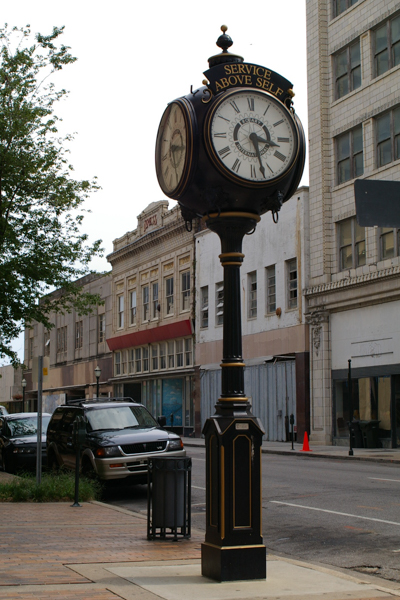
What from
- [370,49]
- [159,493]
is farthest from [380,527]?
[370,49]

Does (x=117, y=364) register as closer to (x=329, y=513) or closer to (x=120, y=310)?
(x=120, y=310)

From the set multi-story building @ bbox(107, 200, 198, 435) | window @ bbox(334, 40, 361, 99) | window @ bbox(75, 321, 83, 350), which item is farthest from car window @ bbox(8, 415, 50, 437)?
window @ bbox(75, 321, 83, 350)

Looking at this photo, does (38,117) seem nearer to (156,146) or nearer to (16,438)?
(16,438)

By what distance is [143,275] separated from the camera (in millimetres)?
50156

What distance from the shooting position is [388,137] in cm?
2902

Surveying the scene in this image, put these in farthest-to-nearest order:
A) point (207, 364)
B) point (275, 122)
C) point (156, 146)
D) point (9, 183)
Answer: point (207, 364), point (9, 183), point (156, 146), point (275, 122)

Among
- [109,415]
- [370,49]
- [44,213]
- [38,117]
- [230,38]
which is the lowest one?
[109,415]

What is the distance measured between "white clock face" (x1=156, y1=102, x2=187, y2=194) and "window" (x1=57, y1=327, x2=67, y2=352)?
185 ft

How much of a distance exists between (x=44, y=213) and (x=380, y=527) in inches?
538

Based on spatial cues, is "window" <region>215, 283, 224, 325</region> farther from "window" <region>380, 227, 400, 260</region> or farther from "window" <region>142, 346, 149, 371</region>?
"window" <region>380, 227, 400, 260</region>

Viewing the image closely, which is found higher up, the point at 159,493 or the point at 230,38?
the point at 230,38

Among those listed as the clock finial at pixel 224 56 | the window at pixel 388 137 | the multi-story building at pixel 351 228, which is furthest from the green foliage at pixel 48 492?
the window at pixel 388 137

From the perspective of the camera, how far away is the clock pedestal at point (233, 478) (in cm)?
671

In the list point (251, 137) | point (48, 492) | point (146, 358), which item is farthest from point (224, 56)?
point (146, 358)
